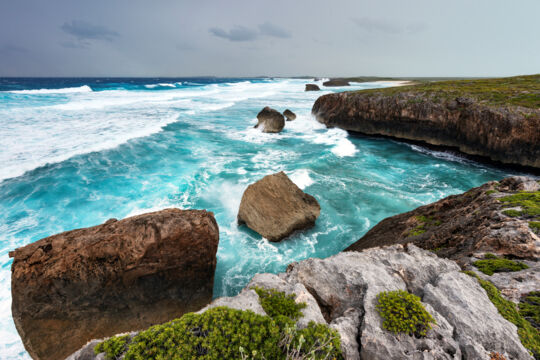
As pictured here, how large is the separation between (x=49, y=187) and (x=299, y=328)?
20.1 metres

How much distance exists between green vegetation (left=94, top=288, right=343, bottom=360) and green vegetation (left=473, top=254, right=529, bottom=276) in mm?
4294

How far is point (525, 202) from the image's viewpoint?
7090mm

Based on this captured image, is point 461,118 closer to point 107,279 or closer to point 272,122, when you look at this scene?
point 272,122

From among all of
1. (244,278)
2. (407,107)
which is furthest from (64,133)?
(407,107)

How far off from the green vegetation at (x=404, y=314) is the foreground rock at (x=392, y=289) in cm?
11

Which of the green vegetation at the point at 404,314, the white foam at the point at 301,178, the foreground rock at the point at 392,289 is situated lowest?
the white foam at the point at 301,178

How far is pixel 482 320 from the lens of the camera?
13.7ft

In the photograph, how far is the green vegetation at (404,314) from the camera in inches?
158

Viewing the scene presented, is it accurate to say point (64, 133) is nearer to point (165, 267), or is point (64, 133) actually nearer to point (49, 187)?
point (49, 187)

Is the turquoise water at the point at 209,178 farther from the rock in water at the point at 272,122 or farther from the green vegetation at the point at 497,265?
the green vegetation at the point at 497,265

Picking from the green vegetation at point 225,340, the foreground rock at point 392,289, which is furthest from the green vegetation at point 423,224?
the green vegetation at point 225,340

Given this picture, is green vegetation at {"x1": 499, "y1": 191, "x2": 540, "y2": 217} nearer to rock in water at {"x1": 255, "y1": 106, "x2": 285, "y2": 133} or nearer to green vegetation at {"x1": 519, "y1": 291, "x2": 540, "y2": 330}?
green vegetation at {"x1": 519, "y1": 291, "x2": 540, "y2": 330}

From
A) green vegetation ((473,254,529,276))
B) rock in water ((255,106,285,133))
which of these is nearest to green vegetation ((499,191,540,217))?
green vegetation ((473,254,529,276))

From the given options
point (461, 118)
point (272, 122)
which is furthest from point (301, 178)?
point (461, 118)
